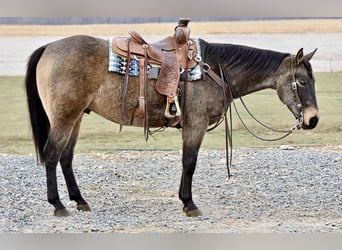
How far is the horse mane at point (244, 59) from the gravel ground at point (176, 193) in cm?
118

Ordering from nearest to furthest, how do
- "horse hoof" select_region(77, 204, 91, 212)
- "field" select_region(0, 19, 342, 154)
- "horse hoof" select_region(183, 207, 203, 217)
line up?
"horse hoof" select_region(183, 207, 203, 217) < "horse hoof" select_region(77, 204, 91, 212) < "field" select_region(0, 19, 342, 154)

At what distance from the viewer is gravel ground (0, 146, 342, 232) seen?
17.7 feet

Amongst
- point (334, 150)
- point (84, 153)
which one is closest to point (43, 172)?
point (84, 153)

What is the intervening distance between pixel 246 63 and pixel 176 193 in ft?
→ 5.10

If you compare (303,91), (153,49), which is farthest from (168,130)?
(303,91)

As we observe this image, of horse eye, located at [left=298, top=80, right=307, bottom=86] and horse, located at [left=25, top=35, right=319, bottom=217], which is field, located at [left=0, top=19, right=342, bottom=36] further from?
horse eye, located at [left=298, top=80, right=307, bottom=86]

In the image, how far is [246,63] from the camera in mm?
5684

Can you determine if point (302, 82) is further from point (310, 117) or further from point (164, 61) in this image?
point (164, 61)

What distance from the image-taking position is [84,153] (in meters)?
8.50

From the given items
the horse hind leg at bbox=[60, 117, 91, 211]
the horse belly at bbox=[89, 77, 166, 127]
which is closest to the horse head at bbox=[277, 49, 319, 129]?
the horse belly at bbox=[89, 77, 166, 127]

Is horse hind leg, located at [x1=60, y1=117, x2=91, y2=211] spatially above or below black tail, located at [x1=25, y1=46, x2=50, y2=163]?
below

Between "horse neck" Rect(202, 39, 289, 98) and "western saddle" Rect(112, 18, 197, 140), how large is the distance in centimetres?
21

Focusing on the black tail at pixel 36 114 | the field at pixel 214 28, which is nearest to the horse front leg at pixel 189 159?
the black tail at pixel 36 114

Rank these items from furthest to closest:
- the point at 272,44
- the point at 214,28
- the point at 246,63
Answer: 1. the point at 272,44
2. the point at 214,28
3. the point at 246,63
